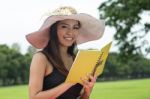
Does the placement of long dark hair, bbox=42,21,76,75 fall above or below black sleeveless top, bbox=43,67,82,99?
above

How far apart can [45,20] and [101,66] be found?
1.57 feet

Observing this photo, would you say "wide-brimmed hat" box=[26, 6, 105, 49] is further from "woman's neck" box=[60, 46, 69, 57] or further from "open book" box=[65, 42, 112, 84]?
"open book" box=[65, 42, 112, 84]

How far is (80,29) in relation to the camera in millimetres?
3410

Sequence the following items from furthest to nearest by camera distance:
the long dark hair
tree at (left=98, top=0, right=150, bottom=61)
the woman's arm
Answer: tree at (left=98, top=0, right=150, bottom=61) → the long dark hair → the woman's arm

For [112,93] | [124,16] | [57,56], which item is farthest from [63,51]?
[112,93]

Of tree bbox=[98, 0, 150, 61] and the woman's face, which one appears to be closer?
the woman's face

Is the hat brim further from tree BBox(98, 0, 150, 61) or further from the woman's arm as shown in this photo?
tree BBox(98, 0, 150, 61)

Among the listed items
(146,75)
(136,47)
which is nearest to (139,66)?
(146,75)

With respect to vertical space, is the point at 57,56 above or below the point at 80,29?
below

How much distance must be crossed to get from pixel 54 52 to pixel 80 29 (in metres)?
0.33

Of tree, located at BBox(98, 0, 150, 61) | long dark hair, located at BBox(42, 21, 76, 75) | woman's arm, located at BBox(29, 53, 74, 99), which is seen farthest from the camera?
tree, located at BBox(98, 0, 150, 61)

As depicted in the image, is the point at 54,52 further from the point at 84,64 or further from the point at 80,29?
the point at 80,29

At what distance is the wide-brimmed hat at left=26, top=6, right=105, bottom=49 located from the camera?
3146mm

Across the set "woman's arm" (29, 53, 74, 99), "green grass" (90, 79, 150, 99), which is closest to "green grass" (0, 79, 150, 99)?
"green grass" (90, 79, 150, 99)
